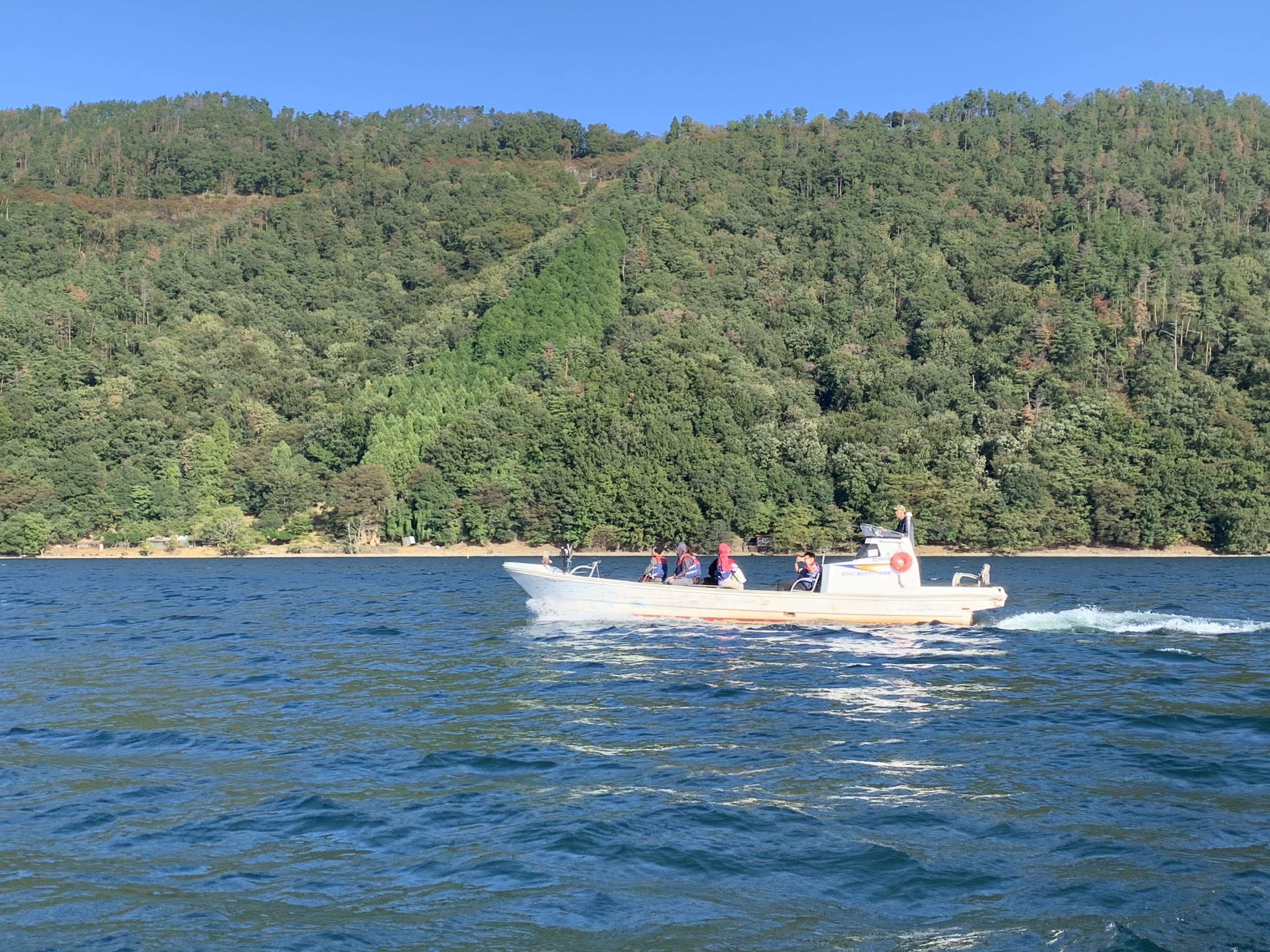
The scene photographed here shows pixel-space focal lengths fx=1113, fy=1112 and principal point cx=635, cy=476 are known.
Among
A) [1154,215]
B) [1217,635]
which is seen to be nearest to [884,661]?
[1217,635]

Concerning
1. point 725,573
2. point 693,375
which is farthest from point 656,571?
point 693,375

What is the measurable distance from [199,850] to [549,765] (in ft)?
18.3

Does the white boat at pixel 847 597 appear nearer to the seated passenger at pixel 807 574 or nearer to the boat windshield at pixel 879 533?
the boat windshield at pixel 879 533

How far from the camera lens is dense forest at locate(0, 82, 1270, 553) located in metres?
105

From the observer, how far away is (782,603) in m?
33.9

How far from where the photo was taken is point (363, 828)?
13969 millimetres

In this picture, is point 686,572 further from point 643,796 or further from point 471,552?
point 471,552

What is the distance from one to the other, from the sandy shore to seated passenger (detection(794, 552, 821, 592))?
64.9m

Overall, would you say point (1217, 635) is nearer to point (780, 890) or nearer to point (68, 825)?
point (780, 890)

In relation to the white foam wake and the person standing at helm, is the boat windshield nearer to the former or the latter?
the person standing at helm

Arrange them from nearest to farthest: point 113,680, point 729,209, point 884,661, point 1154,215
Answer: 1. point 113,680
2. point 884,661
3. point 1154,215
4. point 729,209

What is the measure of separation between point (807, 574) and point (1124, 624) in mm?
10104

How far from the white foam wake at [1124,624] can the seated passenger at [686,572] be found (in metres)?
9.70

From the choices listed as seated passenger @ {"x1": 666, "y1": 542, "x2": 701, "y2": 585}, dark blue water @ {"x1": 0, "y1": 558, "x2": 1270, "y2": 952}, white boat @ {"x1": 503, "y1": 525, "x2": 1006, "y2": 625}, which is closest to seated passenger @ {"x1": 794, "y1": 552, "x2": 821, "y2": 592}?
white boat @ {"x1": 503, "y1": 525, "x2": 1006, "y2": 625}
